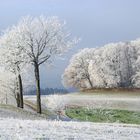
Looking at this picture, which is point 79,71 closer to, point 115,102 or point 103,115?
point 115,102

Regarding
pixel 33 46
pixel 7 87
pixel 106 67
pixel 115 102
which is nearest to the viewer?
pixel 33 46

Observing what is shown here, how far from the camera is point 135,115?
71125mm

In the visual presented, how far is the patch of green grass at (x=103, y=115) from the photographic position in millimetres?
67312

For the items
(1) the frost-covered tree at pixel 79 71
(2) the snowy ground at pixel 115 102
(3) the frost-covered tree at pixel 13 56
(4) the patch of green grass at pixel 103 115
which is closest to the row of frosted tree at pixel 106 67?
(1) the frost-covered tree at pixel 79 71

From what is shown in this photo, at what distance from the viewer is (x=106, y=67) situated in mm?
127938

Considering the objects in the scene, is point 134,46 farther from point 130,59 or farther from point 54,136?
point 54,136

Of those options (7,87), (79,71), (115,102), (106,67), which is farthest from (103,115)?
(79,71)

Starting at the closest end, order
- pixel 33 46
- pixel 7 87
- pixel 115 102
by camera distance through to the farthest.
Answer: pixel 33 46 < pixel 7 87 < pixel 115 102

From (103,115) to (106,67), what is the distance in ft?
178

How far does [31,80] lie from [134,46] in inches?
2147

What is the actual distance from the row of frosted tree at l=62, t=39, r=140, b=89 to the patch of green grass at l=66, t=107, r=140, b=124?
41.9m

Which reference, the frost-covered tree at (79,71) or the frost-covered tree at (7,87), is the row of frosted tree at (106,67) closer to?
the frost-covered tree at (79,71)

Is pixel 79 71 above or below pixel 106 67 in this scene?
below

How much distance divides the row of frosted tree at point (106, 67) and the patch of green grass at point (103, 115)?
41902 mm
